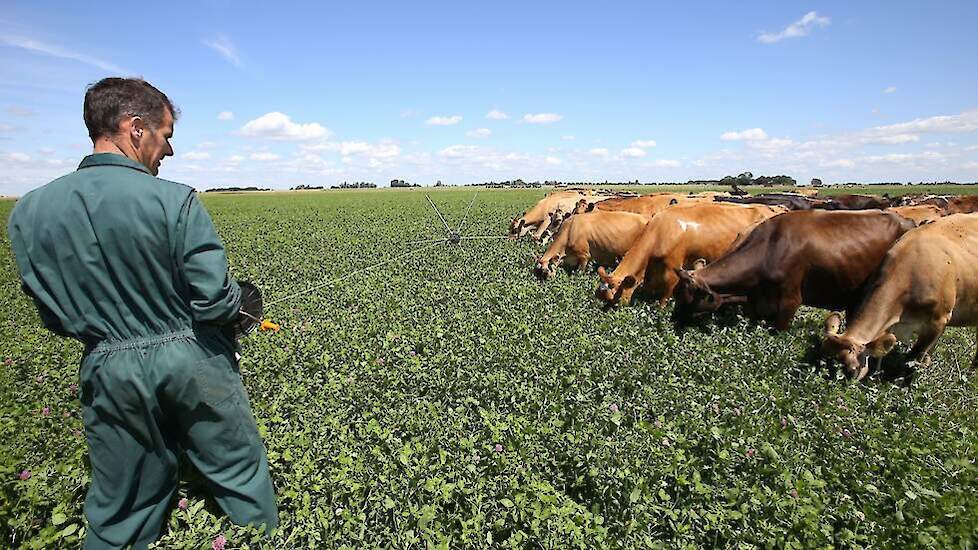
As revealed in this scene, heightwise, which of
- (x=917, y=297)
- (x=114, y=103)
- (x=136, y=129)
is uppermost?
(x=114, y=103)

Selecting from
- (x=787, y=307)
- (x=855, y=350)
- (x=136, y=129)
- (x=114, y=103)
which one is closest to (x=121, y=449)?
(x=136, y=129)

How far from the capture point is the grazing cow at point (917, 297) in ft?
18.6

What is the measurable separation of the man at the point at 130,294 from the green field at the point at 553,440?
46cm

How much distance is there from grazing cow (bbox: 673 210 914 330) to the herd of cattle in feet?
0.05

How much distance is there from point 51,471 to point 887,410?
646 centimetres

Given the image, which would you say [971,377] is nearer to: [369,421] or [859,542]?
[859,542]

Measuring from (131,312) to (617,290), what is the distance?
7092 millimetres

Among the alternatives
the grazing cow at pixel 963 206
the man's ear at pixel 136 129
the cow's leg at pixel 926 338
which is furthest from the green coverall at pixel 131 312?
the grazing cow at pixel 963 206

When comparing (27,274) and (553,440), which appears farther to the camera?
(553,440)

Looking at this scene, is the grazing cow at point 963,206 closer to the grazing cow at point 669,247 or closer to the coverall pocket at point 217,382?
the grazing cow at point 669,247

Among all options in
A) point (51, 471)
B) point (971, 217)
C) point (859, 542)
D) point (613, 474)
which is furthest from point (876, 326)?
point (51, 471)

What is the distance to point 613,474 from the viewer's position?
11.1 feet

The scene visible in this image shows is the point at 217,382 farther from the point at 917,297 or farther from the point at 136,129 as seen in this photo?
the point at 917,297

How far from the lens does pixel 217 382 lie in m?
2.82
